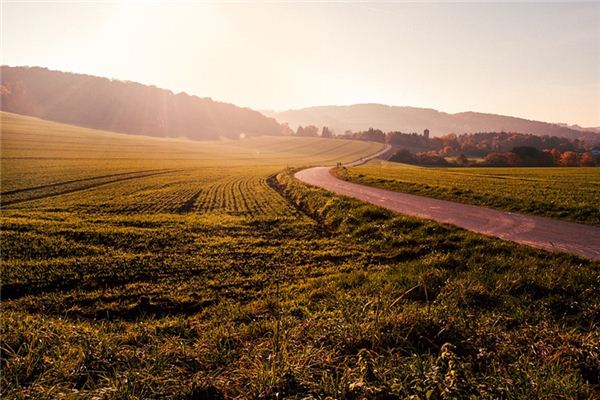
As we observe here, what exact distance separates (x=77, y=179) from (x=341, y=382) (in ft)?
148

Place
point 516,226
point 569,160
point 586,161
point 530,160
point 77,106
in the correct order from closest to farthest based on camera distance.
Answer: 1. point 516,226
2. point 586,161
3. point 569,160
4. point 530,160
5. point 77,106

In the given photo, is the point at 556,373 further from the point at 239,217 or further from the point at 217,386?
the point at 239,217

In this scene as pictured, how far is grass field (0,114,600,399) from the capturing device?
3.80 metres

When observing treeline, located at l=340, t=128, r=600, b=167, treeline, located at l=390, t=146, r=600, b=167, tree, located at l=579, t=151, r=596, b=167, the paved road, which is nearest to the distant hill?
treeline, located at l=340, t=128, r=600, b=167

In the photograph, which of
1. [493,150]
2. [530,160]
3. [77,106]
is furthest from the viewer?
[77,106]

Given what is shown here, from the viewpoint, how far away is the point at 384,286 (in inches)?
337

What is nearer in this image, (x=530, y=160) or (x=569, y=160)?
(x=569, y=160)

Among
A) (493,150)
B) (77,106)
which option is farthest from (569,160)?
(77,106)

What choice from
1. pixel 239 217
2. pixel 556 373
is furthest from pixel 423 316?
pixel 239 217

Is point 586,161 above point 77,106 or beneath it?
beneath

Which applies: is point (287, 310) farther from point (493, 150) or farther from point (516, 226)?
point (493, 150)

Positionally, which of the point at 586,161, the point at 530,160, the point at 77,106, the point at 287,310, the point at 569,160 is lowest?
the point at 287,310

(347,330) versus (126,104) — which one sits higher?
(126,104)

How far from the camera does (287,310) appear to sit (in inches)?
296
